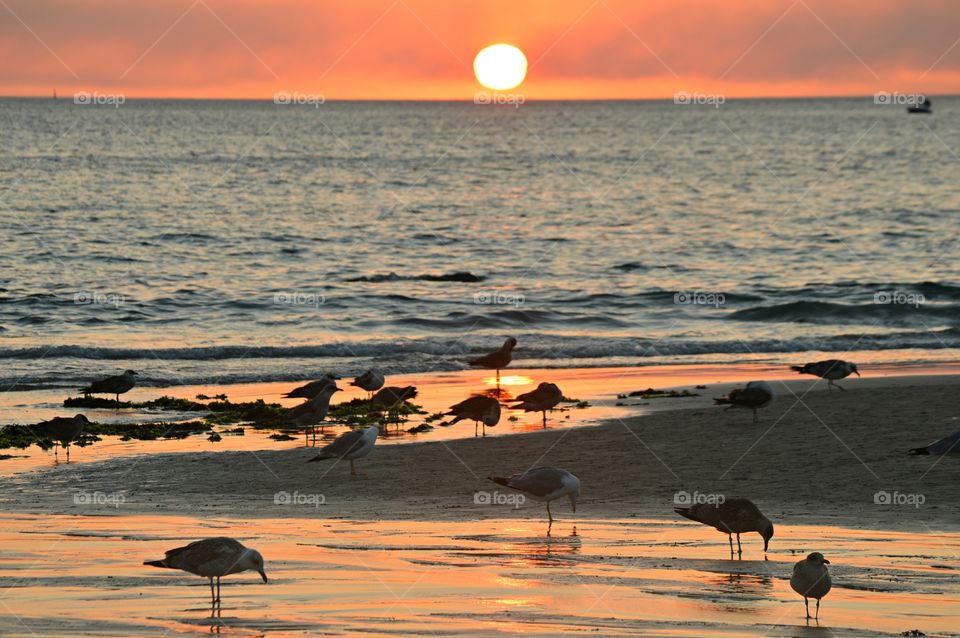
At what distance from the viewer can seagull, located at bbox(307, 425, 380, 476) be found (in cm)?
1621

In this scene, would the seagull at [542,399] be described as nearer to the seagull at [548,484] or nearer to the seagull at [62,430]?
the seagull at [548,484]

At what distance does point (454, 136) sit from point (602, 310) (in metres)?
112

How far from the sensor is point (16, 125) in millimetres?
136000

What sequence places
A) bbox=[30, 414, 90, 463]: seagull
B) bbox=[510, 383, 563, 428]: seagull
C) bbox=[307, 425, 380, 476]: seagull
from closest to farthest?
bbox=[307, 425, 380, 476]: seagull → bbox=[30, 414, 90, 463]: seagull → bbox=[510, 383, 563, 428]: seagull

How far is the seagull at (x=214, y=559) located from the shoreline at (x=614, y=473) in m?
3.61

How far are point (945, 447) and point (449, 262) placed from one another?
34.8 meters

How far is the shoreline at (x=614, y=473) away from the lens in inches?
555

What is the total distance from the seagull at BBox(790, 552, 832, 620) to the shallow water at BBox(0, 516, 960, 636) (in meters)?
0.17

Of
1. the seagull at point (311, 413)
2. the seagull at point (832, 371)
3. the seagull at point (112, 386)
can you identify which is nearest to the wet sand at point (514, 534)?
the seagull at point (311, 413)

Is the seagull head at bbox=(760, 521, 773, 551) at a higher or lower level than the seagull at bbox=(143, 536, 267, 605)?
higher

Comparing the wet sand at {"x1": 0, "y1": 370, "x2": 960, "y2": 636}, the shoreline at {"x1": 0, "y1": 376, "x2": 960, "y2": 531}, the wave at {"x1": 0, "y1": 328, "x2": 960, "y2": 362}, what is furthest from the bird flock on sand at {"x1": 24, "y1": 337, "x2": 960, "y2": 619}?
the wave at {"x1": 0, "y1": 328, "x2": 960, "y2": 362}

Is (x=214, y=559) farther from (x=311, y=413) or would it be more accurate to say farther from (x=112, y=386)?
(x=112, y=386)

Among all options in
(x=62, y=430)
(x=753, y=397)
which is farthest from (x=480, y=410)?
(x=62, y=430)

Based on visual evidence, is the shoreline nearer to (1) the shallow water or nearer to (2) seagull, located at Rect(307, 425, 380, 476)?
(2) seagull, located at Rect(307, 425, 380, 476)
